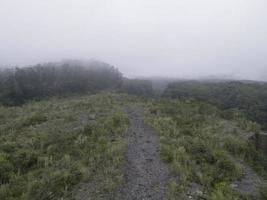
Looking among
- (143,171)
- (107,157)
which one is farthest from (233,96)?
(143,171)

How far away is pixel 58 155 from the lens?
14234 millimetres

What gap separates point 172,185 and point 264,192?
2754mm

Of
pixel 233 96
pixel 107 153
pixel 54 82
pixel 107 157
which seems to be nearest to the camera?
pixel 107 157

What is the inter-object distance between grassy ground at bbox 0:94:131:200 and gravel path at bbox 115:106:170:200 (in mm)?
383

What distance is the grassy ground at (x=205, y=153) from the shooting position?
10422 mm

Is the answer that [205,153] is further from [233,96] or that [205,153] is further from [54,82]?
[54,82]

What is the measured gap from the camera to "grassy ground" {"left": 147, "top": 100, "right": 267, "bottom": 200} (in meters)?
10.4

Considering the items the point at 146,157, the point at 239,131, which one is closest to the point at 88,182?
the point at 146,157

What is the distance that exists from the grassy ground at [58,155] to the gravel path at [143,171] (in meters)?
0.38

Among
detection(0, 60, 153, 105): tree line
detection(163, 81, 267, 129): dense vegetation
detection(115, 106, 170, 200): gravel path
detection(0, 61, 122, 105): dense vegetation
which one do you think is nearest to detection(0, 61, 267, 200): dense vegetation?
detection(115, 106, 170, 200): gravel path

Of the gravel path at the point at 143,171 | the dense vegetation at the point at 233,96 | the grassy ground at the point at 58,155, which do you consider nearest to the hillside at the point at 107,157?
the grassy ground at the point at 58,155

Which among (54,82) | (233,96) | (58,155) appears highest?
(58,155)

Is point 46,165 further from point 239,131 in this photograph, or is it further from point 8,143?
point 239,131

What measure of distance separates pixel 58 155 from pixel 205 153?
5.69 m
